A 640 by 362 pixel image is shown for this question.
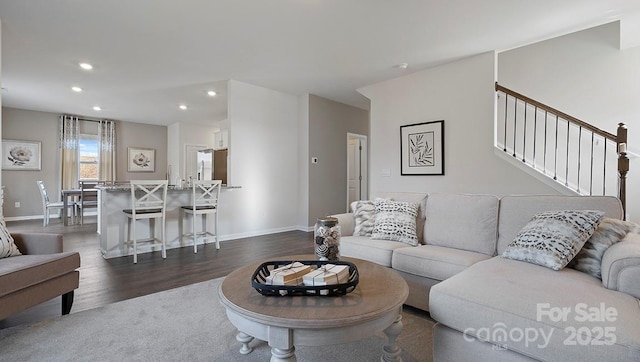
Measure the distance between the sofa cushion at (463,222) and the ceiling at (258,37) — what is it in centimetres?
183

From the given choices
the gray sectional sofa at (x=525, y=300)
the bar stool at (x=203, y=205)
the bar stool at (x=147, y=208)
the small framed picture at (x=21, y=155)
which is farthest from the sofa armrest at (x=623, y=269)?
the small framed picture at (x=21, y=155)

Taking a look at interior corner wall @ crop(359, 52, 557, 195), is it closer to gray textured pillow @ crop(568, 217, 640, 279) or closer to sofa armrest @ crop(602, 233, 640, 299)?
gray textured pillow @ crop(568, 217, 640, 279)

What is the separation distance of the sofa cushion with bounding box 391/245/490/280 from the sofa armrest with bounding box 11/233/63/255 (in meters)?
2.69

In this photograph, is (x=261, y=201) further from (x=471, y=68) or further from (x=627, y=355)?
(x=627, y=355)

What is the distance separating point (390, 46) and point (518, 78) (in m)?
2.58

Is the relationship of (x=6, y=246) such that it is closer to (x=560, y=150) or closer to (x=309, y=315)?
(x=309, y=315)

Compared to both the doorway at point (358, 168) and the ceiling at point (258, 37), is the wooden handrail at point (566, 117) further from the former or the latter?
the doorway at point (358, 168)

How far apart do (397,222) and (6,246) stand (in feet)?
9.96

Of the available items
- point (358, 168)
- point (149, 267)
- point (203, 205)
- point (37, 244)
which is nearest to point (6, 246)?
point (37, 244)

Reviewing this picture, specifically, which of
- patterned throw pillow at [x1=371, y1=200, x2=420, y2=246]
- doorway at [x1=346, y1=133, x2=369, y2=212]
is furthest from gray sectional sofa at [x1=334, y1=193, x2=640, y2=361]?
doorway at [x1=346, y1=133, x2=369, y2=212]

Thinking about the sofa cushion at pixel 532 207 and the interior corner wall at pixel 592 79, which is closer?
the sofa cushion at pixel 532 207

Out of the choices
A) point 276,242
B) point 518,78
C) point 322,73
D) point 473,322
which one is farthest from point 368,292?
point 518,78

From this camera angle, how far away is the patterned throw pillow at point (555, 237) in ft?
5.75

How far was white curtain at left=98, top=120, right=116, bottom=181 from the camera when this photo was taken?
7.90m
